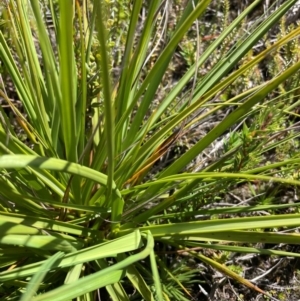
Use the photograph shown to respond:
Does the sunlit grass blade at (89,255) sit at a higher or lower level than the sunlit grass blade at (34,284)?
lower

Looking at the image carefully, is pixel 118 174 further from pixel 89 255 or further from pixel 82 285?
pixel 82 285

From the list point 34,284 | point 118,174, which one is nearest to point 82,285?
point 34,284

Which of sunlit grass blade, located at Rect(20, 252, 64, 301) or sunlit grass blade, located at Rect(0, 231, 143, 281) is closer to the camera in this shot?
sunlit grass blade, located at Rect(20, 252, 64, 301)

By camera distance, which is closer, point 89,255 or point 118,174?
point 89,255

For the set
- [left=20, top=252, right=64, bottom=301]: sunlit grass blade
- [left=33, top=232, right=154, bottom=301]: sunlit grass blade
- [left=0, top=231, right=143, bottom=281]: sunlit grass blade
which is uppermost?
[left=20, top=252, right=64, bottom=301]: sunlit grass blade

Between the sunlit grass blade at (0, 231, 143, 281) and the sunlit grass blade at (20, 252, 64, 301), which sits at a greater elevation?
the sunlit grass blade at (20, 252, 64, 301)

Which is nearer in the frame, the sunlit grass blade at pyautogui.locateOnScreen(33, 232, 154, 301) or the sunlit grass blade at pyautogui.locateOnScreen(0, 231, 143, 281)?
the sunlit grass blade at pyautogui.locateOnScreen(33, 232, 154, 301)

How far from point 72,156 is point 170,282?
0.39 metres

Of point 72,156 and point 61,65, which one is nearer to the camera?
point 61,65

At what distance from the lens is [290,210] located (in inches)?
46.6

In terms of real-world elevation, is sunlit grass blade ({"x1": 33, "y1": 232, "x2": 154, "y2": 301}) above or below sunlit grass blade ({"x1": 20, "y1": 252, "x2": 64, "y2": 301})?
below

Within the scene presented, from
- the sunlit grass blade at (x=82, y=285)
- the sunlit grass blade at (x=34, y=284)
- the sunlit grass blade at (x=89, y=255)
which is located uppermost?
the sunlit grass blade at (x=34, y=284)

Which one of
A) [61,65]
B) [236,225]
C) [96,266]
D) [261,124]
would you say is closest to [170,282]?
[96,266]

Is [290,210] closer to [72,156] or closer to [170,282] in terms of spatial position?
[170,282]
